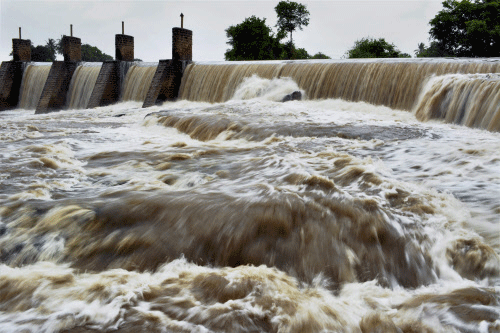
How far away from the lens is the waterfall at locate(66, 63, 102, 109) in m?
19.5

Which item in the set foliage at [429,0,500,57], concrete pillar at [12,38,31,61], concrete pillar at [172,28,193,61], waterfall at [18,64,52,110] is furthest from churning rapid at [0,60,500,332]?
foliage at [429,0,500,57]

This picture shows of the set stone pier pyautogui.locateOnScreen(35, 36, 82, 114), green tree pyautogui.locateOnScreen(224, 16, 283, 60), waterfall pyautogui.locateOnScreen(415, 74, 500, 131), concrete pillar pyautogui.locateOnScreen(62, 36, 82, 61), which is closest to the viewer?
waterfall pyautogui.locateOnScreen(415, 74, 500, 131)

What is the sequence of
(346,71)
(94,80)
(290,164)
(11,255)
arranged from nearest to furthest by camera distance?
(11,255) → (290,164) → (346,71) → (94,80)

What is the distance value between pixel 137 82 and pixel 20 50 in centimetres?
882

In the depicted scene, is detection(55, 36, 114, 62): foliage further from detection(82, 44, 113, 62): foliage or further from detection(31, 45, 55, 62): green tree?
detection(31, 45, 55, 62): green tree

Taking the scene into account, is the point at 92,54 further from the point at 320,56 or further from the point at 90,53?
the point at 320,56

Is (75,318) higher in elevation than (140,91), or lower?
lower

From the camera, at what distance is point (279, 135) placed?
7.44 meters

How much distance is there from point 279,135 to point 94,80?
1455 cm

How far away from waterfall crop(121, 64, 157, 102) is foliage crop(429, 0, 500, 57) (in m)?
19.8

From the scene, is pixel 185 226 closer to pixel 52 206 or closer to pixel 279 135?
pixel 52 206

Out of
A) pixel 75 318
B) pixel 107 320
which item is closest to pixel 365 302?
pixel 107 320

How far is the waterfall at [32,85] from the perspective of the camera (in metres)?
21.4

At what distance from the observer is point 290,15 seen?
37312 millimetres
